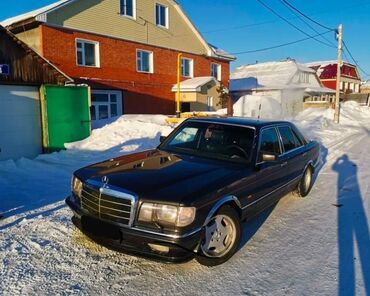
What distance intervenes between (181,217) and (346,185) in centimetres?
521

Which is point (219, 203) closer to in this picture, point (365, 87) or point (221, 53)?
point (221, 53)

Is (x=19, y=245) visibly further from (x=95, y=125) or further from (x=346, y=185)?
(x=95, y=125)

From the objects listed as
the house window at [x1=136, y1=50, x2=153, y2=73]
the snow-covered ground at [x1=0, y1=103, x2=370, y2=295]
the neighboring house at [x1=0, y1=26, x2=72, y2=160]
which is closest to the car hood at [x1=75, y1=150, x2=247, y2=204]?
the snow-covered ground at [x1=0, y1=103, x2=370, y2=295]

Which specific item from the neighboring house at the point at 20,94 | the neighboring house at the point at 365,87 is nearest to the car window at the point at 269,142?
the neighboring house at the point at 20,94

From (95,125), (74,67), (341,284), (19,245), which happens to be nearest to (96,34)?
(74,67)

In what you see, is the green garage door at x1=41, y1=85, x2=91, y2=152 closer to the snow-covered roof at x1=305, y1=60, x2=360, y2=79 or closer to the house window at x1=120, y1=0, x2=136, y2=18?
the house window at x1=120, y1=0, x2=136, y2=18

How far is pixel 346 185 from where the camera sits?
23.2ft

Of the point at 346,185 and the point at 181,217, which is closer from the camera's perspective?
the point at 181,217

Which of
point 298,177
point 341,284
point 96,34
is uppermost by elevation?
point 96,34

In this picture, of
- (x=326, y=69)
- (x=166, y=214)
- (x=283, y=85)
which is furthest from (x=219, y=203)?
(x=326, y=69)

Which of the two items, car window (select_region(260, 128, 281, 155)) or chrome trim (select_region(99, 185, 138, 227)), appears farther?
car window (select_region(260, 128, 281, 155))

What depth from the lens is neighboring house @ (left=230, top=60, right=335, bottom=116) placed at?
36553mm

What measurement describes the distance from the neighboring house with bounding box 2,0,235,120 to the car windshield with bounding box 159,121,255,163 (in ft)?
43.2

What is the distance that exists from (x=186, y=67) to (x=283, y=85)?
17.9m
